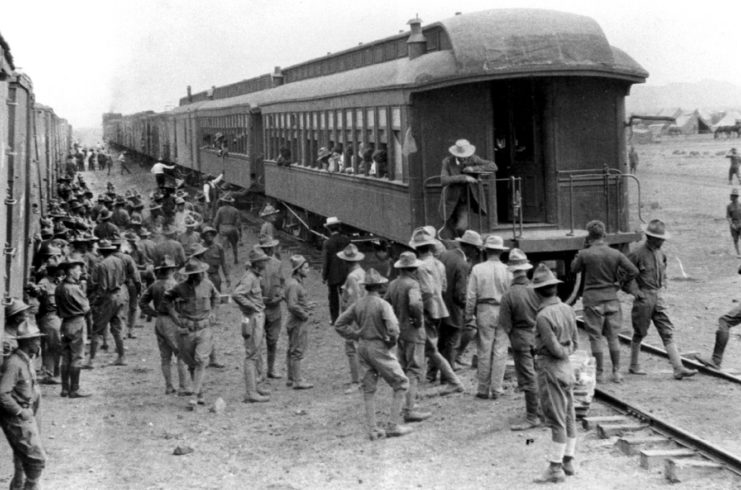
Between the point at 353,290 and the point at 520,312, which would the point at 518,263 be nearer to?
the point at 520,312

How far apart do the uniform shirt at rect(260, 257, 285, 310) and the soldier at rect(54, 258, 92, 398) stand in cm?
195

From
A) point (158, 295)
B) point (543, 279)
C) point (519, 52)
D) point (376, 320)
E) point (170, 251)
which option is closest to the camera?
point (543, 279)

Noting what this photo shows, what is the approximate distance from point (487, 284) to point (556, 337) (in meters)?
2.19

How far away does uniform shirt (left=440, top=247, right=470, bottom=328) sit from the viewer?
1023cm

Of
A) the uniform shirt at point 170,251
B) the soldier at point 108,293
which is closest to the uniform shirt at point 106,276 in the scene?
the soldier at point 108,293

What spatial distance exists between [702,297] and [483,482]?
337 inches

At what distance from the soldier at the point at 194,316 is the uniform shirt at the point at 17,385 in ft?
9.37

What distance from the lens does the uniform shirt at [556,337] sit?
751 centimetres

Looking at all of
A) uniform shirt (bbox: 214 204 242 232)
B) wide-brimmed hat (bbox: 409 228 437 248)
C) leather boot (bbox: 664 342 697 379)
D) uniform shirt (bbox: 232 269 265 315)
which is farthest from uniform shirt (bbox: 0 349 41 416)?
uniform shirt (bbox: 214 204 242 232)

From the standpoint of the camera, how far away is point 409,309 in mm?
9070

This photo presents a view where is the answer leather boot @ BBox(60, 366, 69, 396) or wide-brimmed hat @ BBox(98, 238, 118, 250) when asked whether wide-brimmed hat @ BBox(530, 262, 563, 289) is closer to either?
leather boot @ BBox(60, 366, 69, 396)

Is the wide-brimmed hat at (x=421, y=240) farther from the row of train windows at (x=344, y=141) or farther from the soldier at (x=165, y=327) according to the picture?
the row of train windows at (x=344, y=141)

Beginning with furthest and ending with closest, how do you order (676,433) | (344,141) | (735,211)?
(735,211) < (344,141) < (676,433)

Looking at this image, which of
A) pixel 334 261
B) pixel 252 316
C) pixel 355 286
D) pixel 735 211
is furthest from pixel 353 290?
pixel 735 211
